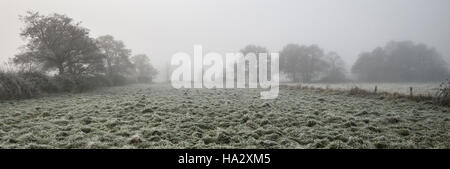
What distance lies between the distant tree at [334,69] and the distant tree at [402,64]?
389 centimetres

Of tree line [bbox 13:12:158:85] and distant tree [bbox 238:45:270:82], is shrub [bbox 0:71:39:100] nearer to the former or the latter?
tree line [bbox 13:12:158:85]

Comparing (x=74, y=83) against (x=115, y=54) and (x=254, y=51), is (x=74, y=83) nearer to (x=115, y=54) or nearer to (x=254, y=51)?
(x=115, y=54)

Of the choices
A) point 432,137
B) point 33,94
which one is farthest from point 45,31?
point 432,137

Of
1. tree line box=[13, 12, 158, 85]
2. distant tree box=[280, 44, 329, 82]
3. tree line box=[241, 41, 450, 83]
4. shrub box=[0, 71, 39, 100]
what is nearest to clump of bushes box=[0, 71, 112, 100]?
shrub box=[0, 71, 39, 100]

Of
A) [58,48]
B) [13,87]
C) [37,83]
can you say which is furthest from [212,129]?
[58,48]

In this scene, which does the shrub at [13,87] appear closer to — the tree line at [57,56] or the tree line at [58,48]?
the tree line at [57,56]

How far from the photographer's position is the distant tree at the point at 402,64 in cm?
7206

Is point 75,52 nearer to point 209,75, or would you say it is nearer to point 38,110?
point 38,110

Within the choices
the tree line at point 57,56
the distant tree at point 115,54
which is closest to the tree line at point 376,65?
the distant tree at point 115,54

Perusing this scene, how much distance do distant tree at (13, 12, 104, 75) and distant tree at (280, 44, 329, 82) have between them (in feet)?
173

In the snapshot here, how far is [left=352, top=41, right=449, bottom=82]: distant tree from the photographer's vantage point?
236ft

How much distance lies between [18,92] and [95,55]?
14.5m
